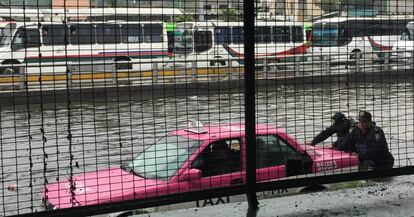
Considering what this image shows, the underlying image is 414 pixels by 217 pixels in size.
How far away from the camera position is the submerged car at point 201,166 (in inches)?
247

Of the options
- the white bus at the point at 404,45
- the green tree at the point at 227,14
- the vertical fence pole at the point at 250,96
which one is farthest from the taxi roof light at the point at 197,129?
the vertical fence pole at the point at 250,96

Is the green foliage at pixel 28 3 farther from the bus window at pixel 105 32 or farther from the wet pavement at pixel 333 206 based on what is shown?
the wet pavement at pixel 333 206

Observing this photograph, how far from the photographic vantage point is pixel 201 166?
6.90 metres

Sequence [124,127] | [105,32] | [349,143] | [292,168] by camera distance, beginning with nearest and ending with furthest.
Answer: [292,168] < [105,32] < [349,143] < [124,127]

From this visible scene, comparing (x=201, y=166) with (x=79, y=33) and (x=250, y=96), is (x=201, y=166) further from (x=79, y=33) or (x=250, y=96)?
(x=250, y=96)

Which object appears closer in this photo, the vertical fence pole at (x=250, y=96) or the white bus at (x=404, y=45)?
the vertical fence pole at (x=250, y=96)

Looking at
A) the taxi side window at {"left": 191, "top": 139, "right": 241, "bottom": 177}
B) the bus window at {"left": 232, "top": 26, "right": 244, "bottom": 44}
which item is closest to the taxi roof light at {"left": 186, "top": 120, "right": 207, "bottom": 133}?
the taxi side window at {"left": 191, "top": 139, "right": 241, "bottom": 177}

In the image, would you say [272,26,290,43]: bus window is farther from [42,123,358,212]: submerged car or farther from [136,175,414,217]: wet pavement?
[136,175,414,217]: wet pavement

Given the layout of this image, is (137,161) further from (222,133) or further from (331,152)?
(331,152)

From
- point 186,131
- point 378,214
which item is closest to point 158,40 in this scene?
point 186,131

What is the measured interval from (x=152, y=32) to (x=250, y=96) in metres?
2.04

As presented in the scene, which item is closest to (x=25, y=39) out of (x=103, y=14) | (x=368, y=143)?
(x=103, y=14)

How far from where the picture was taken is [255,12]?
4.68m

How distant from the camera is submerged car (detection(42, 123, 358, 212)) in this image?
6.27 m
